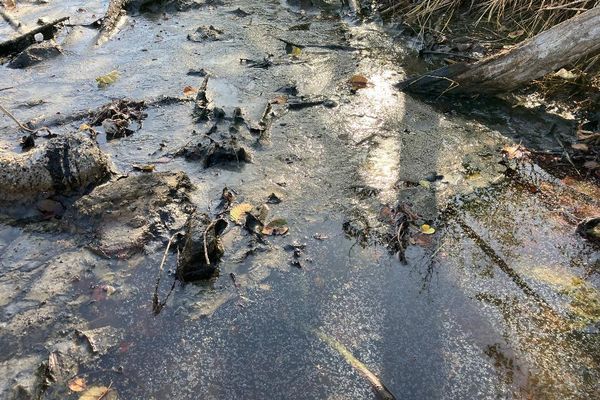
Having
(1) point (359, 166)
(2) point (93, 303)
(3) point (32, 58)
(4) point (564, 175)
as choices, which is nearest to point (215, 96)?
(1) point (359, 166)

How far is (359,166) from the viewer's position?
12.5 ft

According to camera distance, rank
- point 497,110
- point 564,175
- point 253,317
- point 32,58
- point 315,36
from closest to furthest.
A: point 253,317 → point 564,175 → point 497,110 → point 32,58 → point 315,36

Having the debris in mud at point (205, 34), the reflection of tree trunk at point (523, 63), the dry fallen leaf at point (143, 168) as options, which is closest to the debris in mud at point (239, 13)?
the debris in mud at point (205, 34)

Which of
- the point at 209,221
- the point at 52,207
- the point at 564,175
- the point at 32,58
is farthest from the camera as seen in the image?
the point at 32,58

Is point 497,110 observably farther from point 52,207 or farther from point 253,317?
point 52,207

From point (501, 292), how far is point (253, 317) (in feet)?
4.59

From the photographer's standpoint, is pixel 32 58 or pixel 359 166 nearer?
pixel 359 166

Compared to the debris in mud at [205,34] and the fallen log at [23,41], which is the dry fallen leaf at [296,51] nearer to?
the debris in mud at [205,34]

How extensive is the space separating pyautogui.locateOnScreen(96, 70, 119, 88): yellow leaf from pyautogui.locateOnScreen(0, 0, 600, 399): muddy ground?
35 mm

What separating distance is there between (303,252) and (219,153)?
3.99ft

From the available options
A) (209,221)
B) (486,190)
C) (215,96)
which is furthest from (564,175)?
(215,96)

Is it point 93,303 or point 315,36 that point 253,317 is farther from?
point 315,36

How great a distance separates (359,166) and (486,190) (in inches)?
36.7

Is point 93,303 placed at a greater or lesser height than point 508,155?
greater
